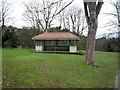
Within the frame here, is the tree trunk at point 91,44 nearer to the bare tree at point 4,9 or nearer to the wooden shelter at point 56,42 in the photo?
the bare tree at point 4,9

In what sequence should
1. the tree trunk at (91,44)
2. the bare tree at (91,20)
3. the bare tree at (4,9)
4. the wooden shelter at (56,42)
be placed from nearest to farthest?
the bare tree at (91,20)
the tree trunk at (91,44)
the bare tree at (4,9)
the wooden shelter at (56,42)

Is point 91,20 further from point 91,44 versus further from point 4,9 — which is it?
point 4,9

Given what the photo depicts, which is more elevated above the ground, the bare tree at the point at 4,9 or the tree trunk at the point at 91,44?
the bare tree at the point at 4,9

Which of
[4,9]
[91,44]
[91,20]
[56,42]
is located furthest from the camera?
[56,42]

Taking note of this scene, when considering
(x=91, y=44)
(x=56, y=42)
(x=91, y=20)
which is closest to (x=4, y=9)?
(x=56, y=42)

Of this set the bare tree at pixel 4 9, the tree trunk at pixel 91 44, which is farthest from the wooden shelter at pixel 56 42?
the tree trunk at pixel 91 44

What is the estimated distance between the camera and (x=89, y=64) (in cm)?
644

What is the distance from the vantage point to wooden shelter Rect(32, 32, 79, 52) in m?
15.8

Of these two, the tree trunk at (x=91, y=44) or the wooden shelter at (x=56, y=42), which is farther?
the wooden shelter at (x=56, y=42)

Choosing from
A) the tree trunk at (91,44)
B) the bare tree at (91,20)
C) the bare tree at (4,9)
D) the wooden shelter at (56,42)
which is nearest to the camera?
the bare tree at (91,20)

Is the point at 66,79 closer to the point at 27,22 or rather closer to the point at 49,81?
the point at 49,81

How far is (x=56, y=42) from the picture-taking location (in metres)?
16.8

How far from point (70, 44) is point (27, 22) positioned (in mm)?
12107

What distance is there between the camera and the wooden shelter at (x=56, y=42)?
15840 millimetres
